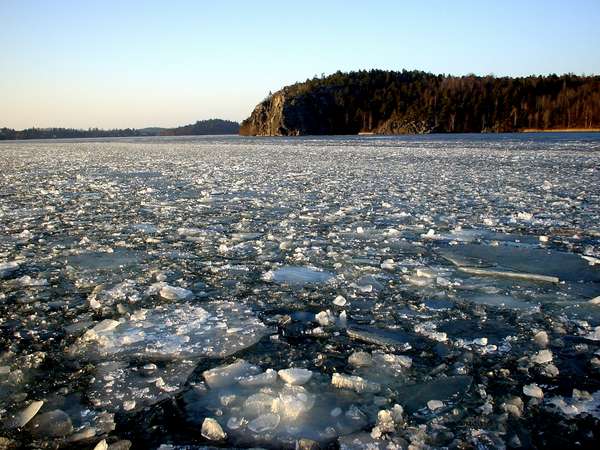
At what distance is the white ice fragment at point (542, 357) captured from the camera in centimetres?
197

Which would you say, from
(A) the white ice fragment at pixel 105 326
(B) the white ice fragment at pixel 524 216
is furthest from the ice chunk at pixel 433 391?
(B) the white ice fragment at pixel 524 216

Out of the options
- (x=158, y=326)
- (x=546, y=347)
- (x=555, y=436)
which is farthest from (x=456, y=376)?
(x=158, y=326)

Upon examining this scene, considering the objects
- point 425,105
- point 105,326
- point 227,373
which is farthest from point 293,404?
point 425,105

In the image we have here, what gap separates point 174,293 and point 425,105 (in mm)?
111199

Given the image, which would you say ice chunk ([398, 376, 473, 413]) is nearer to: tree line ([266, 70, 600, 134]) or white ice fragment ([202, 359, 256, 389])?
white ice fragment ([202, 359, 256, 389])

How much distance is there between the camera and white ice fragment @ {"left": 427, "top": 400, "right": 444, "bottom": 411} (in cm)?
165

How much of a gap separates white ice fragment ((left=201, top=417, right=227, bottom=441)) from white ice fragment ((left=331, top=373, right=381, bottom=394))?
518 millimetres

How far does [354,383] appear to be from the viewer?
1.81 metres

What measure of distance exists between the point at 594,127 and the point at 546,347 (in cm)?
9764

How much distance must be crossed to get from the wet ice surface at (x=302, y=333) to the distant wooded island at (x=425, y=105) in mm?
95707

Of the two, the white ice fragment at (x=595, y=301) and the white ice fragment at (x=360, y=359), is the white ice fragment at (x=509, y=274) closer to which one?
the white ice fragment at (x=595, y=301)

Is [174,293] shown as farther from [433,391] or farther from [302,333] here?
[433,391]

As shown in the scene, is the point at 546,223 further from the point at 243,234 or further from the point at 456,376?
the point at 456,376

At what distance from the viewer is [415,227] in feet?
16.2
